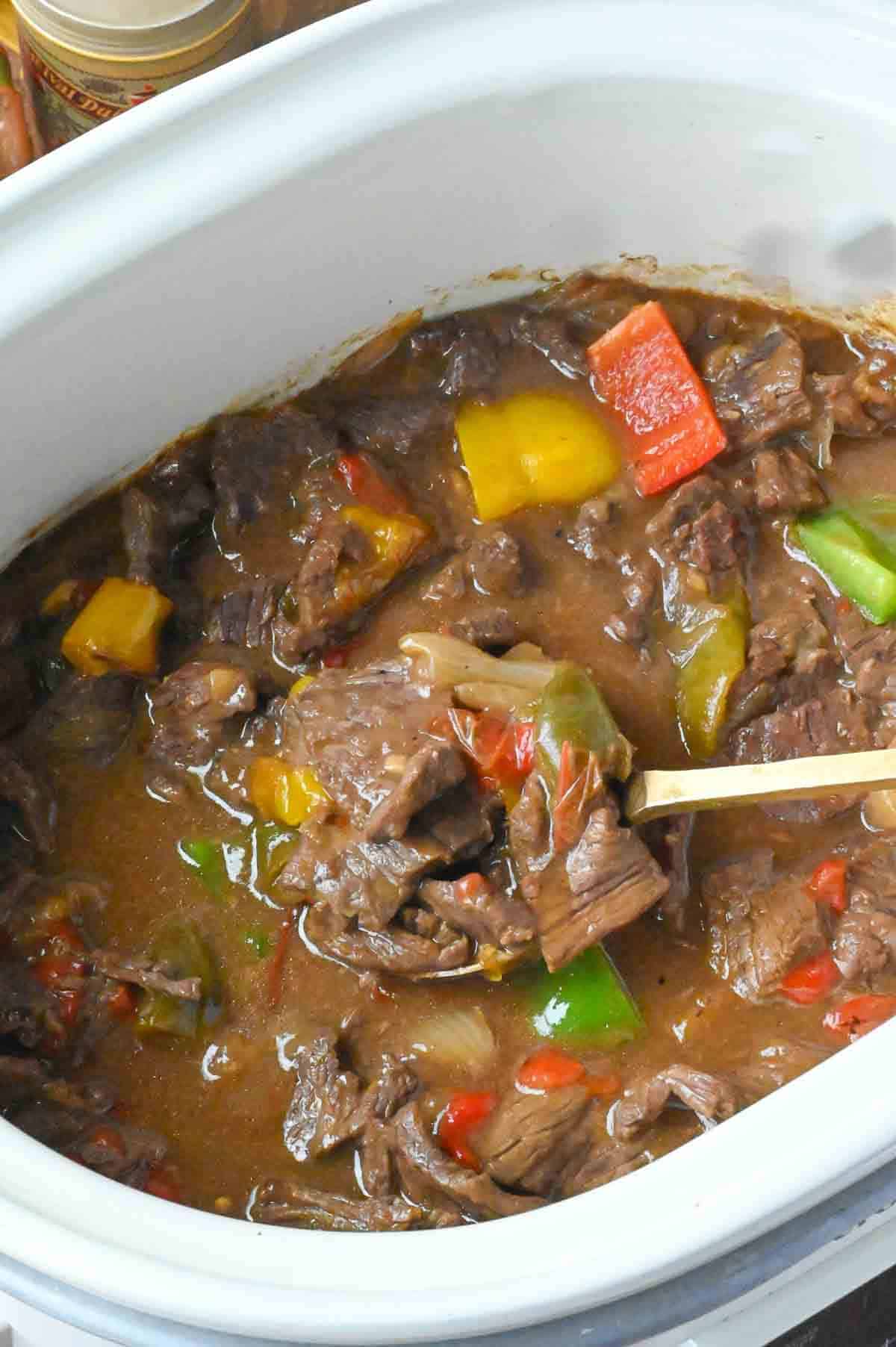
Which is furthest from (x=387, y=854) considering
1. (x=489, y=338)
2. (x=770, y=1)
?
(x=770, y=1)

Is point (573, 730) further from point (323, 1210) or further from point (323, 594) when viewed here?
point (323, 1210)

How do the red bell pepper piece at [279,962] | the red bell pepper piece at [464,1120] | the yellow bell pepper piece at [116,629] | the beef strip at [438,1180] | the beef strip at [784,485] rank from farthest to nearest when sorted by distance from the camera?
the beef strip at [784,485] < the yellow bell pepper piece at [116,629] < the red bell pepper piece at [279,962] < the red bell pepper piece at [464,1120] < the beef strip at [438,1180]

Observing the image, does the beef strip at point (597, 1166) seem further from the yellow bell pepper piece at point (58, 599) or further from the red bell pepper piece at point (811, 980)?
the yellow bell pepper piece at point (58, 599)

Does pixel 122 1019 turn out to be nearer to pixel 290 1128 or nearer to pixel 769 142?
pixel 290 1128

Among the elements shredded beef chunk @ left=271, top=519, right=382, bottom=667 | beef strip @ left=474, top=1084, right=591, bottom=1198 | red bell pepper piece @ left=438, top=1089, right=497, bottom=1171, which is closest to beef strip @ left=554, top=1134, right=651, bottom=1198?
beef strip @ left=474, top=1084, right=591, bottom=1198

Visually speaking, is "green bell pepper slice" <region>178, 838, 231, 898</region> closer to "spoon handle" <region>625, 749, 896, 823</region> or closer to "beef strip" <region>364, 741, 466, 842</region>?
"beef strip" <region>364, 741, 466, 842</region>

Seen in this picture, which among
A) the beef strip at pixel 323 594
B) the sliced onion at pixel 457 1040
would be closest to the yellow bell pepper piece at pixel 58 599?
the beef strip at pixel 323 594
